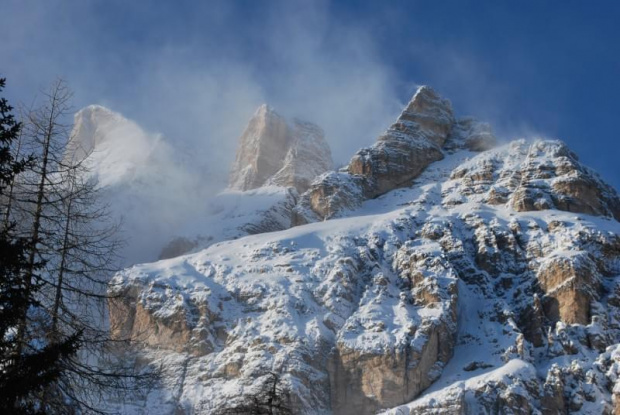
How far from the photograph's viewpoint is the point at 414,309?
14425 centimetres

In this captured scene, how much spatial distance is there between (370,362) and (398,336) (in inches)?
245

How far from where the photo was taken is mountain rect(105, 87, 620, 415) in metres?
129

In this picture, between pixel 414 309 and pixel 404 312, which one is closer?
pixel 404 312

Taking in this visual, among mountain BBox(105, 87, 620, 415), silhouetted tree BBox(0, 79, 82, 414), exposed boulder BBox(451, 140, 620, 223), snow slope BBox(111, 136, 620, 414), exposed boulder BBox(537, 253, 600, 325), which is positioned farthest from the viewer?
exposed boulder BBox(451, 140, 620, 223)

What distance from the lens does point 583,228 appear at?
156875 mm

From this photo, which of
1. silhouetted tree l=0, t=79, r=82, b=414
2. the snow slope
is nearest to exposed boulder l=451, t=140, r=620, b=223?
the snow slope

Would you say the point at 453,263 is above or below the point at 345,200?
below

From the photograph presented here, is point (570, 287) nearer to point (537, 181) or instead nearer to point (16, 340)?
point (537, 181)

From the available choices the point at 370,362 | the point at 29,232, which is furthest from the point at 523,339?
the point at 29,232

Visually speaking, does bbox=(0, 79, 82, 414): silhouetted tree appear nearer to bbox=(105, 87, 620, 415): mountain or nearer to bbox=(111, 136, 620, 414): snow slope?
bbox=(105, 87, 620, 415): mountain

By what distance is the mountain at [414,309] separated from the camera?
12862 centimetres

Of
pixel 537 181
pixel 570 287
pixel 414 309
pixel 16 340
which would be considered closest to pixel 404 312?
pixel 414 309

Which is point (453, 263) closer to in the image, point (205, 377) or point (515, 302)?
point (515, 302)

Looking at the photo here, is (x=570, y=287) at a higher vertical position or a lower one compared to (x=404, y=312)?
higher
